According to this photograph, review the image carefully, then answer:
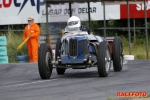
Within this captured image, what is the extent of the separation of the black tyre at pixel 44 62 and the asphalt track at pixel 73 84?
21 cm

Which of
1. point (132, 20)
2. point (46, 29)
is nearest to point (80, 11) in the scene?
point (46, 29)

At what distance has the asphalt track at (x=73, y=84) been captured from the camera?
13914 mm

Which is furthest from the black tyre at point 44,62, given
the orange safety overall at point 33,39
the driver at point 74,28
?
the orange safety overall at point 33,39

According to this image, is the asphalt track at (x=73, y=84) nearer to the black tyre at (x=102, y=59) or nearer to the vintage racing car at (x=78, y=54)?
the black tyre at (x=102, y=59)

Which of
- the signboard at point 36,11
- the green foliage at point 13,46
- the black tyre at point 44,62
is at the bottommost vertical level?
the green foliage at point 13,46

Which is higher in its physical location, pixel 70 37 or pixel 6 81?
pixel 70 37

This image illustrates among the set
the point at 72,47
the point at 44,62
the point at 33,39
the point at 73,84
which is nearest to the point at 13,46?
the point at 33,39

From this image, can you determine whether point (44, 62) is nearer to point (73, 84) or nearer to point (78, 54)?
point (78, 54)

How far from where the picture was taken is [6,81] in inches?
701

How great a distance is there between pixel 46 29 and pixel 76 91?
589 inches

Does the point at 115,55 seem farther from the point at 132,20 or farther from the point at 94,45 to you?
the point at 132,20

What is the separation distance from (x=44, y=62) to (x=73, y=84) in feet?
5.41

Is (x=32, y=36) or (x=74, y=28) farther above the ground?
(x=74, y=28)

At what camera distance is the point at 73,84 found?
16.1 metres
